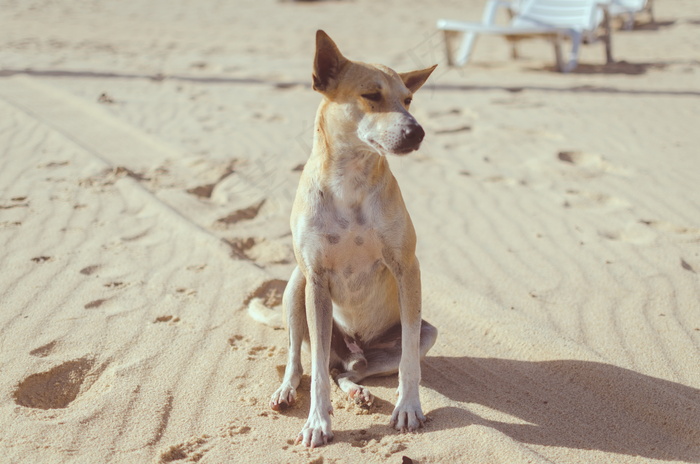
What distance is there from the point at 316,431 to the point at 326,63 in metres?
1.67

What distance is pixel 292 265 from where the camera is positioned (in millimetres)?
4789

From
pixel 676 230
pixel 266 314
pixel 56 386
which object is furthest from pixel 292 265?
pixel 676 230

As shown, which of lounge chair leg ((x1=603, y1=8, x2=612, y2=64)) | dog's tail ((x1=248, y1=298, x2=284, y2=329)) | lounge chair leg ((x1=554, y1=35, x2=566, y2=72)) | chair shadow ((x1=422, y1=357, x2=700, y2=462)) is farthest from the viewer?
lounge chair leg ((x1=603, y1=8, x2=612, y2=64))

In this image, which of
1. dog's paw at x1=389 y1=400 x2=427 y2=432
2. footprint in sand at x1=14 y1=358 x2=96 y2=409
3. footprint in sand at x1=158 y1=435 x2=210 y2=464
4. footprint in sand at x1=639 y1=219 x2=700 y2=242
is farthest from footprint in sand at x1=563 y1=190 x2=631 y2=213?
footprint in sand at x1=14 y1=358 x2=96 y2=409

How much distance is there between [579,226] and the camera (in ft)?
17.2

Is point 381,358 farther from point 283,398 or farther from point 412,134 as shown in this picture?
point 412,134

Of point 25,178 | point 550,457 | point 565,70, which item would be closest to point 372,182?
point 550,457

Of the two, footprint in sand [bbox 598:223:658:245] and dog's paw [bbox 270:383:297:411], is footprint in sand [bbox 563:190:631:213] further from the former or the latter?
dog's paw [bbox 270:383:297:411]

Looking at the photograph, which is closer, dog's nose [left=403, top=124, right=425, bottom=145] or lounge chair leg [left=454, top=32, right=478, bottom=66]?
dog's nose [left=403, top=124, right=425, bottom=145]

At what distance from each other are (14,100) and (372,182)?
7.28m

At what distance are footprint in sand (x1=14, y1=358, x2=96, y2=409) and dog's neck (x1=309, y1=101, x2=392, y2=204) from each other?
1.67m

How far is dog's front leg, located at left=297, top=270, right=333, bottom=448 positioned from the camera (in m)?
2.92

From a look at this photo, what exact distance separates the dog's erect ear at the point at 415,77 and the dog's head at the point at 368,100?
0.14 m

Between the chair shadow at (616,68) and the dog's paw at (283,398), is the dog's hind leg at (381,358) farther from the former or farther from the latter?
the chair shadow at (616,68)
